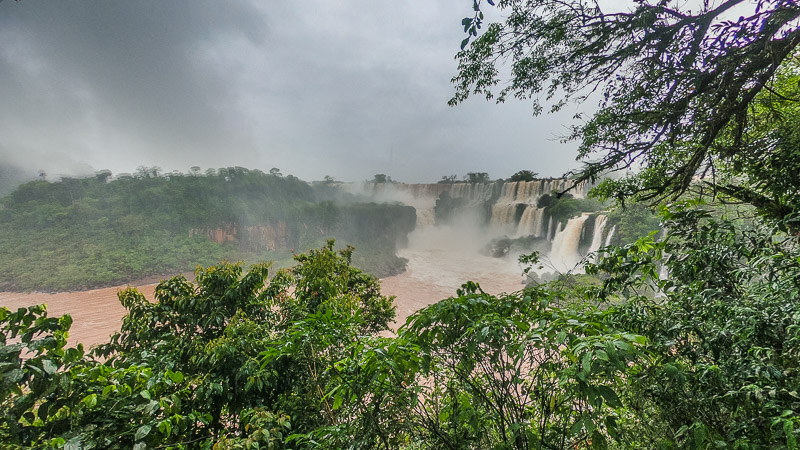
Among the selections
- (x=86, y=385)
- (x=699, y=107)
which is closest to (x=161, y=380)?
(x=86, y=385)

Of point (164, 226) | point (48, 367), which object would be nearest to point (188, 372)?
point (48, 367)

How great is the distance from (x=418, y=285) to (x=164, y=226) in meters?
25.4

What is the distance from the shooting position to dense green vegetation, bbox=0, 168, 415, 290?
2069cm

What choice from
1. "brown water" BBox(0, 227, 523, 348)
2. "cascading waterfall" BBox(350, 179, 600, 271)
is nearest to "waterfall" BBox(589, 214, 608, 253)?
"cascading waterfall" BBox(350, 179, 600, 271)

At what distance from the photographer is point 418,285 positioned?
21.2 metres

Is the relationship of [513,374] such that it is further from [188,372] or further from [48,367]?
[188,372]

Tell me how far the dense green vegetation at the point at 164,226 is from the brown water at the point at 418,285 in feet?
5.43

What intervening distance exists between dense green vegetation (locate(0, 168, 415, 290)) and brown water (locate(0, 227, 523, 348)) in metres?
1.65

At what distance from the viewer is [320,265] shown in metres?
4.27

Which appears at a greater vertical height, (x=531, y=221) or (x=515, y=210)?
(x=515, y=210)

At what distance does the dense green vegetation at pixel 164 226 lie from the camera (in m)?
20.7

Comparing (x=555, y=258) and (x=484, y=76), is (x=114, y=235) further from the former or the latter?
(x=555, y=258)

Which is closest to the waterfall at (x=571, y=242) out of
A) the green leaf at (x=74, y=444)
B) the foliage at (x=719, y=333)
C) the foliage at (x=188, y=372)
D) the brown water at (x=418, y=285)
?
the brown water at (x=418, y=285)

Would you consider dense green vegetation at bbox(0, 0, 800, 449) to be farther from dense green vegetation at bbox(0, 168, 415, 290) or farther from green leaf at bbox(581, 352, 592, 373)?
dense green vegetation at bbox(0, 168, 415, 290)
